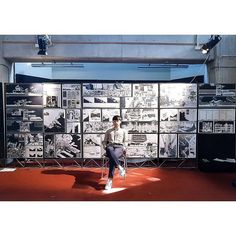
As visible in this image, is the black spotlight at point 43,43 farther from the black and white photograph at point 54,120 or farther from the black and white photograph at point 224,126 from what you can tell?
the black and white photograph at point 224,126

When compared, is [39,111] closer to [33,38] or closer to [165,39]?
[33,38]

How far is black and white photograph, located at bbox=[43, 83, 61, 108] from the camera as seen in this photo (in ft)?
22.4

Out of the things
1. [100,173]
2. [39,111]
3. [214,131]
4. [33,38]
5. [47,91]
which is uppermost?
[33,38]

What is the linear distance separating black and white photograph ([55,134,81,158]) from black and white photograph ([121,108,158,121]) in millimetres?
1316

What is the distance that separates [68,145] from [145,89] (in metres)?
2.40

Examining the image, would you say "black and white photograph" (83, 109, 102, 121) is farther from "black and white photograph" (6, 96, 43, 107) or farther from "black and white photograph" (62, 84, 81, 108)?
"black and white photograph" (6, 96, 43, 107)

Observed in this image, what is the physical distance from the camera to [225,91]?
6770mm

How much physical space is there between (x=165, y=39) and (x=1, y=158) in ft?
16.9

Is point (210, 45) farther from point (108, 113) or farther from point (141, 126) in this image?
point (108, 113)

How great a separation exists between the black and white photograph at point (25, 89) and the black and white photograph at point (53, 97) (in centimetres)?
17

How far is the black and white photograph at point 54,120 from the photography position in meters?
6.86

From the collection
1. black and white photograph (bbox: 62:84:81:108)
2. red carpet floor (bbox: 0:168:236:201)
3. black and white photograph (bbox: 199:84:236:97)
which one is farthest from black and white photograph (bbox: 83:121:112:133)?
black and white photograph (bbox: 199:84:236:97)

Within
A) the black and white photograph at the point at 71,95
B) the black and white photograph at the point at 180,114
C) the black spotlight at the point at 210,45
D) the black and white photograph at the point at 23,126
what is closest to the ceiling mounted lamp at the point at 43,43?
the black and white photograph at the point at 71,95

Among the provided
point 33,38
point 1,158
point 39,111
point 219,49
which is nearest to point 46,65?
point 33,38
